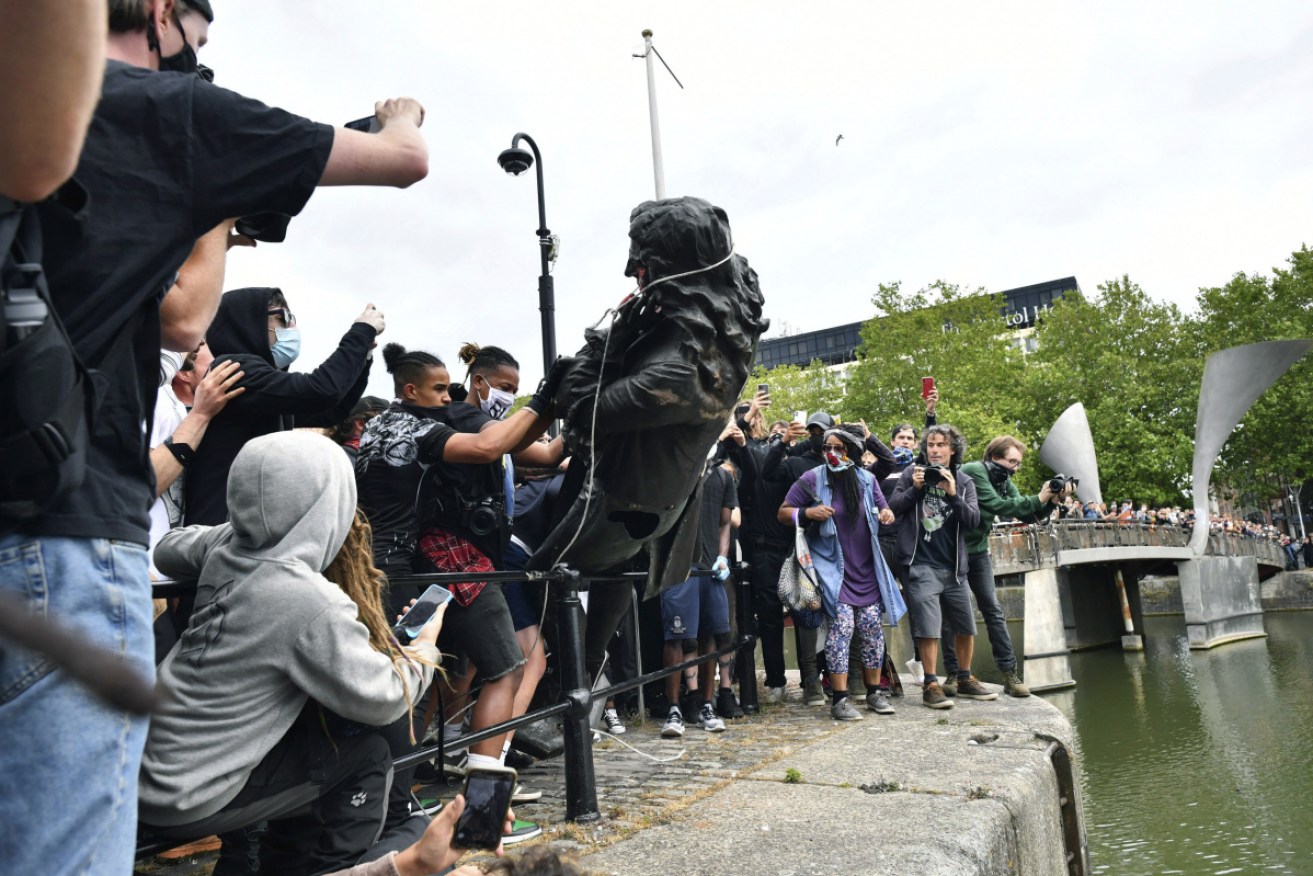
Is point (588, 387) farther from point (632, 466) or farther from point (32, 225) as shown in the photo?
point (32, 225)

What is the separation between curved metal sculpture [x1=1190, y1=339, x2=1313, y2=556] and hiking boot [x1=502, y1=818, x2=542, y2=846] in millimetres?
22729

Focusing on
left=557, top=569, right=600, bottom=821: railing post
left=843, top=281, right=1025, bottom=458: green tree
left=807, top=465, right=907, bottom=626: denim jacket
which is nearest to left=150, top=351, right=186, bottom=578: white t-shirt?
left=557, top=569, right=600, bottom=821: railing post

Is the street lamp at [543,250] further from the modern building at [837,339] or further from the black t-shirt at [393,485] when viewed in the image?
the modern building at [837,339]

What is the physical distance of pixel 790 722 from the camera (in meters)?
5.69

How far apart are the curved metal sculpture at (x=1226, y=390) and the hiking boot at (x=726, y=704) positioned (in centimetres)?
2004

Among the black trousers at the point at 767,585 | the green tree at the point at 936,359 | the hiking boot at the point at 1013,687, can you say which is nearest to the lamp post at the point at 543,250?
the black trousers at the point at 767,585

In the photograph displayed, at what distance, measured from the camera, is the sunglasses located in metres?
3.56

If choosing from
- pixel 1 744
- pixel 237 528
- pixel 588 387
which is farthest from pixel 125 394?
pixel 588 387

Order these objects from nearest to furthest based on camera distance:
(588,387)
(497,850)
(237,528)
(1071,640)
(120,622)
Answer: (120,622), (497,850), (237,528), (588,387), (1071,640)

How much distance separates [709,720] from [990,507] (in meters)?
2.98

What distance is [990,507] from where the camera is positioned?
7203 millimetres

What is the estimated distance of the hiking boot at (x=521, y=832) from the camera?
319 cm

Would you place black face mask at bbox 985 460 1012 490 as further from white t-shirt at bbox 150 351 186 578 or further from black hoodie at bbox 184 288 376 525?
white t-shirt at bbox 150 351 186 578

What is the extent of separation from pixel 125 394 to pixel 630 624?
5.16 meters
